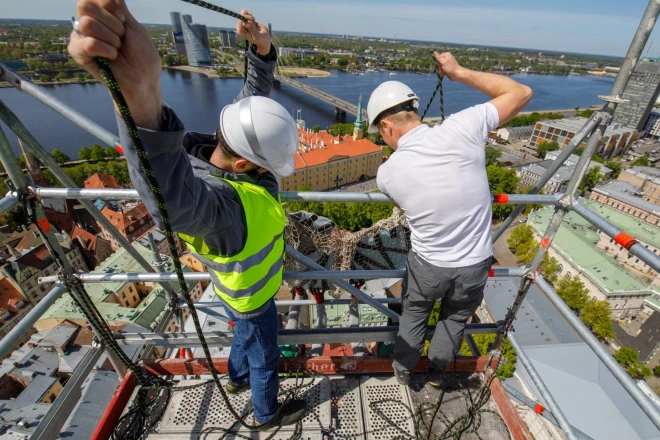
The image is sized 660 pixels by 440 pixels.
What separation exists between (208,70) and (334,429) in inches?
2935

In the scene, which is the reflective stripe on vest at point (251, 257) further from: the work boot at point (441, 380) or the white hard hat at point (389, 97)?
the work boot at point (441, 380)

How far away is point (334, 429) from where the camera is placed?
2006mm

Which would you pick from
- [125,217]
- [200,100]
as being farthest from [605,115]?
[200,100]

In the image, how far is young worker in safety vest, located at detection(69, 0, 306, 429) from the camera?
71 cm

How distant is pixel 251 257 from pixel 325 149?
26896 mm

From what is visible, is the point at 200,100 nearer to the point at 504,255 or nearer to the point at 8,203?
the point at 504,255

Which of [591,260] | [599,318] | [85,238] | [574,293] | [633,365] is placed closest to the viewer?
[633,365]

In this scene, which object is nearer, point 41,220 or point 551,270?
point 41,220

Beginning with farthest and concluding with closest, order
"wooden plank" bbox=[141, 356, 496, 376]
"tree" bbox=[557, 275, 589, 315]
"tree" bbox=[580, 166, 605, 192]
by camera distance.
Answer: "tree" bbox=[580, 166, 605, 192] → "tree" bbox=[557, 275, 589, 315] → "wooden plank" bbox=[141, 356, 496, 376]

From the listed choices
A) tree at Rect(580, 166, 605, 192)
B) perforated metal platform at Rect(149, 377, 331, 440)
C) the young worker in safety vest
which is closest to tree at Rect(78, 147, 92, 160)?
perforated metal platform at Rect(149, 377, 331, 440)

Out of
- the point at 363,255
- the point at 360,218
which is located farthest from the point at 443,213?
the point at 360,218

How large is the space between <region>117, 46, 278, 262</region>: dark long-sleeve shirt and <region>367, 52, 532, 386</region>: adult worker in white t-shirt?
0.74 meters

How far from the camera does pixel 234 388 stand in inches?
83.5

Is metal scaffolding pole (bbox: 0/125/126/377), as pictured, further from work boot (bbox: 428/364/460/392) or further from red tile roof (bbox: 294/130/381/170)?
red tile roof (bbox: 294/130/381/170)
